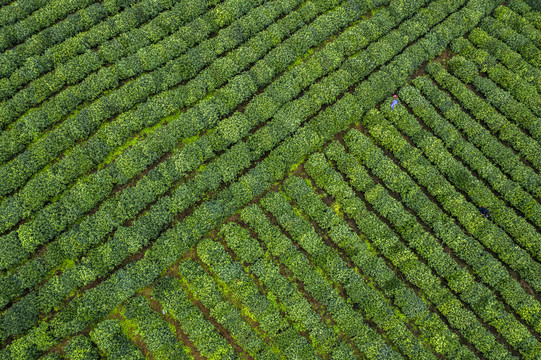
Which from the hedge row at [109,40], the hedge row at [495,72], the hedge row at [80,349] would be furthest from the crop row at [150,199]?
the hedge row at [495,72]

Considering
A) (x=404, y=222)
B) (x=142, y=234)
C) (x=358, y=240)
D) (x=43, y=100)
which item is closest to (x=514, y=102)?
(x=404, y=222)

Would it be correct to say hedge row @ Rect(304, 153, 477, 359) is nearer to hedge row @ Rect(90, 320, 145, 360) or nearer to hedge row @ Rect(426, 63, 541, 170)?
hedge row @ Rect(426, 63, 541, 170)

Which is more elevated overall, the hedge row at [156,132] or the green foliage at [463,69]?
the hedge row at [156,132]

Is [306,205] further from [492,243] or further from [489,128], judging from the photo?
[489,128]

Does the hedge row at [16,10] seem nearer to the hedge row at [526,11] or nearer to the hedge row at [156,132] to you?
the hedge row at [156,132]

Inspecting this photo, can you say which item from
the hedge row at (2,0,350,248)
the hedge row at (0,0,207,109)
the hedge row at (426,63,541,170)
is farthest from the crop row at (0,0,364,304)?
the hedge row at (426,63,541,170)

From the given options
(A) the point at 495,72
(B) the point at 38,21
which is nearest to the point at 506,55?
(A) the point at 495,72
